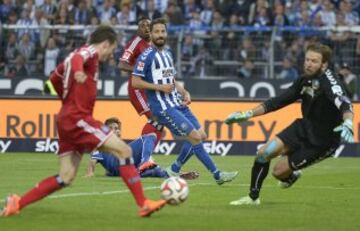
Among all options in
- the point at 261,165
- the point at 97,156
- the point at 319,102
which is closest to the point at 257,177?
the point at 261,165

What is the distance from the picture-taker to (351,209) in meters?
11.6

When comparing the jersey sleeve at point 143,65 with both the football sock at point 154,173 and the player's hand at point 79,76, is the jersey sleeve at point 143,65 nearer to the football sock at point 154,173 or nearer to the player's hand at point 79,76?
the football sock at point 154,173

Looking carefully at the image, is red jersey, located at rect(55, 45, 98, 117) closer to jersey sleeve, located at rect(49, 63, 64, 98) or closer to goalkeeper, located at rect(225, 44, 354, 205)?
jersey sleeve, located at rect(49, 63, 64, 98)

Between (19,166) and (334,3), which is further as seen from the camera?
(334,3)

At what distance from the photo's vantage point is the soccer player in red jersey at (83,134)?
1035 centimetres

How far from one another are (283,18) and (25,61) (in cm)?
627

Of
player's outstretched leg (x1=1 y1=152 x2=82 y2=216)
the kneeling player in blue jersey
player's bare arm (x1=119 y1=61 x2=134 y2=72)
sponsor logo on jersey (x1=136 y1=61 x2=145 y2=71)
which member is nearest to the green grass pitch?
player's outstretched leg (x1=1 y1=152 x2=82 y2=216)

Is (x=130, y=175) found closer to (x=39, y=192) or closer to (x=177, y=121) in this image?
(x=39, y=192)

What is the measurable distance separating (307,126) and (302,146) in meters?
0.24

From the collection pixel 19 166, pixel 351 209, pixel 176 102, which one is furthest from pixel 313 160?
pixel 19 166

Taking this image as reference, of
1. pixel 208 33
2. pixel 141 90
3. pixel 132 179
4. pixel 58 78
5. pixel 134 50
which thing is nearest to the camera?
pixel 132 179

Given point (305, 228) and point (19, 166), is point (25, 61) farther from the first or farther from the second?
point (305, 228)

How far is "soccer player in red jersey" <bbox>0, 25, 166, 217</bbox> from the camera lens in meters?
10.4

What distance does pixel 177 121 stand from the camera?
46.9 ft
